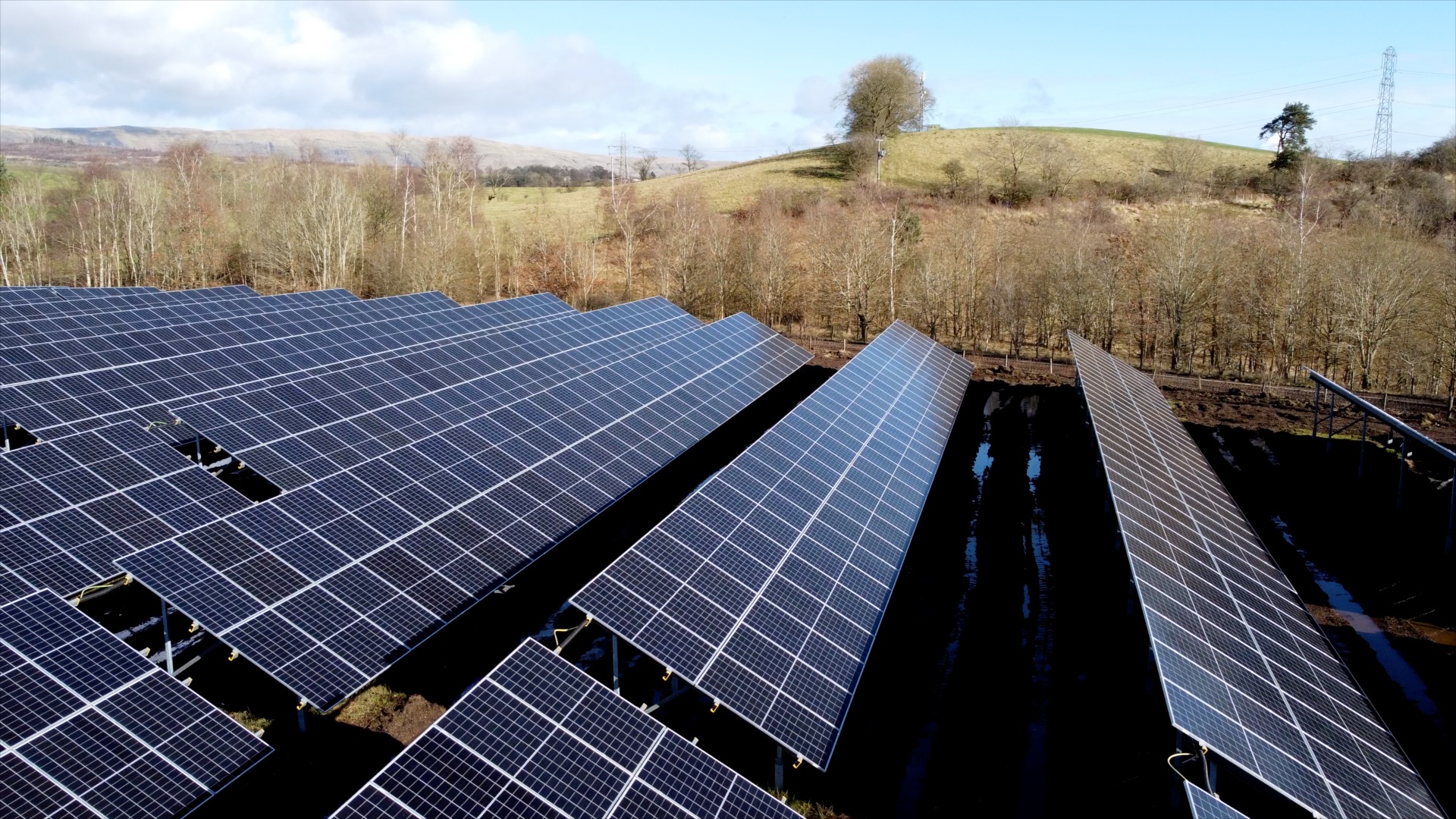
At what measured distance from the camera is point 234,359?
3027 centimetres

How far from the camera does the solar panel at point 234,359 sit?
23.4m

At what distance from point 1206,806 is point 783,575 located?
7.69 metres

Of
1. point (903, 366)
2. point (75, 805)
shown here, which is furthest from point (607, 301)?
point (75, 805)

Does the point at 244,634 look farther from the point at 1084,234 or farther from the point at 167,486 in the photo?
the point at 1084,234

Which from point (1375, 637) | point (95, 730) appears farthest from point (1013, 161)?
point (95, 730)

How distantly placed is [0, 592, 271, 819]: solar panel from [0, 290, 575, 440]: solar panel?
12537 mm

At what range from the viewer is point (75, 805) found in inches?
400

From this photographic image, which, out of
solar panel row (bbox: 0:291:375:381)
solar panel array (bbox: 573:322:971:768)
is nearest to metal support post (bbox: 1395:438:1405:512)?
solar panel array (bbox: 573:322:971:768)

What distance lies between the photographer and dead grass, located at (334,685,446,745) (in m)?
15.8

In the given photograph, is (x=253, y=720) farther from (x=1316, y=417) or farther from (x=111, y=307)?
(x=1316, y=417)

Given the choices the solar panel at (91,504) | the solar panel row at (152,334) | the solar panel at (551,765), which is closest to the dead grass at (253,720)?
the solar panel at (91,504)

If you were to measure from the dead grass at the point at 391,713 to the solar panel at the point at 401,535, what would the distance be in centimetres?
185

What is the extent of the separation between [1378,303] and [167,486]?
50.5m

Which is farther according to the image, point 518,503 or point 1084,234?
point 1084,234
